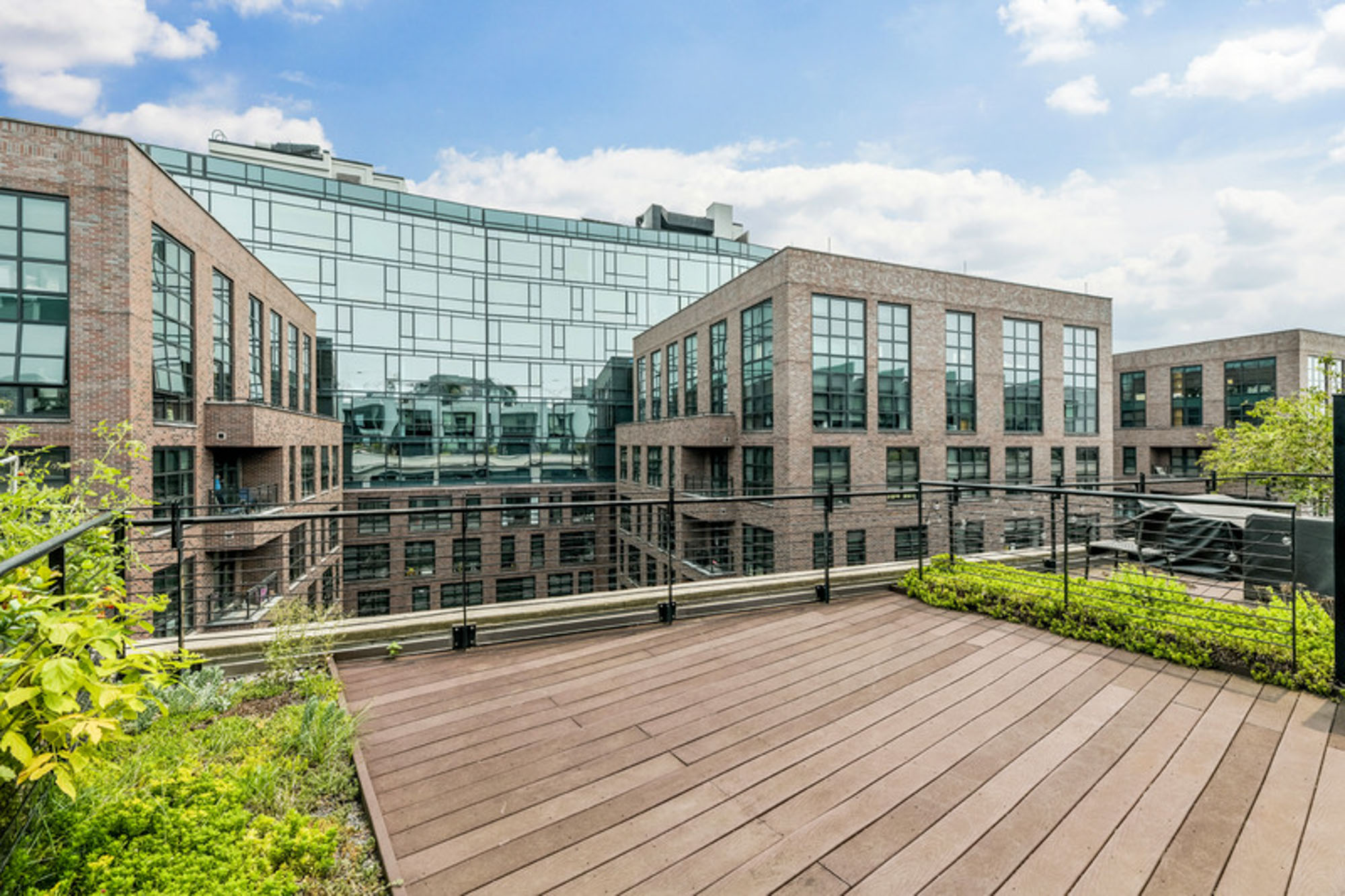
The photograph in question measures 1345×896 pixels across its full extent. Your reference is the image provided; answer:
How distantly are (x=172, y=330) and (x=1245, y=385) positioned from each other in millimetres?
53059

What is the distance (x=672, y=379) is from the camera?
97.7 ft

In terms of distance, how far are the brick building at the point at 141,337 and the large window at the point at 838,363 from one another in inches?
645

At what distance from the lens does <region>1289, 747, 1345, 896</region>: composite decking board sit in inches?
75.4

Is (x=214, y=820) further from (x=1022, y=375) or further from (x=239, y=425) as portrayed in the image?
(x=1022, y=375)

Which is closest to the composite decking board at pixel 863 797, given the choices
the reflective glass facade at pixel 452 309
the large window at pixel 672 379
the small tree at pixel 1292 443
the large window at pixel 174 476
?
the small tree at pixel 1292 443

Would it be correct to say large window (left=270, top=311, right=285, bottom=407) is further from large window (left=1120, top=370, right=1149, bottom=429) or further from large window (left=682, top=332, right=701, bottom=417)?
large window (left=1120, top=370, right=1149, bottom=429)

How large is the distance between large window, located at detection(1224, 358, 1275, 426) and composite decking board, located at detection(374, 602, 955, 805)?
45.0m

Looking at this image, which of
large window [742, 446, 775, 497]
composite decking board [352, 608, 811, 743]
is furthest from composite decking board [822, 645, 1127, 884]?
large window [742, 446, 775, 497]

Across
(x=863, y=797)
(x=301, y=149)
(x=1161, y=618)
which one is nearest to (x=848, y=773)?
(x=863, y=797)

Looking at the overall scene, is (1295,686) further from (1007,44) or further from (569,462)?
(569,462)

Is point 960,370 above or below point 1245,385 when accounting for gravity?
below

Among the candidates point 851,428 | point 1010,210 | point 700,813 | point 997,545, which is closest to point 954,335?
point 851,428

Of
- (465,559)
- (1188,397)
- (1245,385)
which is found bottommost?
(465,559)

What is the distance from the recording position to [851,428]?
21.3m
